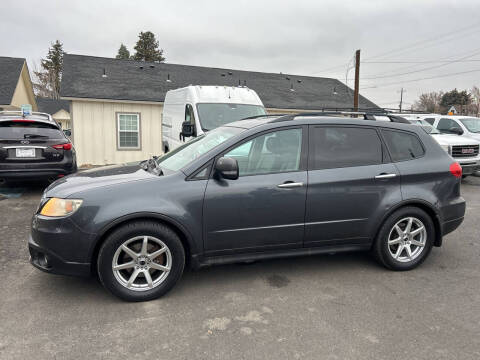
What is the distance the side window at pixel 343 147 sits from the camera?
3.80 meters

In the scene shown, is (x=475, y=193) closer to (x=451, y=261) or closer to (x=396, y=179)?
(x=451, y=261)

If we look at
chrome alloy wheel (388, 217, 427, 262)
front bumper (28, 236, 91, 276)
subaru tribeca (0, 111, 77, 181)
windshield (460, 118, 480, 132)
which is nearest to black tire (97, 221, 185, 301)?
front bumper (28, 236, 91, 276)

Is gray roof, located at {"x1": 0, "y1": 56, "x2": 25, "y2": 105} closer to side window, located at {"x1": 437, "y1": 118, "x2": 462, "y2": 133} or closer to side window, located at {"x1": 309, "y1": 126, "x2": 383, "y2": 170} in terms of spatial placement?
side window, located at {"x1": 437, "y1": 118, "x2": 462, "y2": 133}

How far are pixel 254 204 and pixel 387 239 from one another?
1596 millimetres

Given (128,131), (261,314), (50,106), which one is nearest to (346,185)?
(261,314)

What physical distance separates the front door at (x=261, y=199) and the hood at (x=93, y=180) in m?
0.75

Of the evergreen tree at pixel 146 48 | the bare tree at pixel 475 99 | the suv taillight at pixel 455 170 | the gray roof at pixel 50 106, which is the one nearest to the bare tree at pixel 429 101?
the bare tree at pixel 475 99

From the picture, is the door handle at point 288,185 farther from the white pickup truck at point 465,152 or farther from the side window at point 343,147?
the white pickup truck at point 465,152

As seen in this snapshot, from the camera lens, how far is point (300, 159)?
375cm

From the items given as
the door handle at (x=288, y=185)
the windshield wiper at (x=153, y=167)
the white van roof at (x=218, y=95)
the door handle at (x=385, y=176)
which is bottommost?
the door handle at (x=288, y=185)

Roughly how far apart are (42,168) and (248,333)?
5756mm

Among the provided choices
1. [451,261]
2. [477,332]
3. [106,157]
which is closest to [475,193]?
[451,261]

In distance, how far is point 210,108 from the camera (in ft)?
27.9

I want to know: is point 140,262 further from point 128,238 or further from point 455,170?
point 455,170
